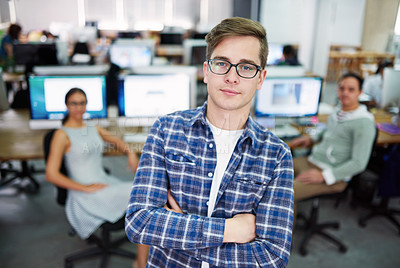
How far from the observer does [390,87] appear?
3.52m

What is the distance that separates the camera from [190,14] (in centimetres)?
1113

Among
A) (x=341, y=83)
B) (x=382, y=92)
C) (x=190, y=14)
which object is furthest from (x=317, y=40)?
(x=190, y=14)

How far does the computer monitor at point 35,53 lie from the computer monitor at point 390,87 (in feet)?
14.3

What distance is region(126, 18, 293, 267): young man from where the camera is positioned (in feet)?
3.64

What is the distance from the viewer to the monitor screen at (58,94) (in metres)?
2.61

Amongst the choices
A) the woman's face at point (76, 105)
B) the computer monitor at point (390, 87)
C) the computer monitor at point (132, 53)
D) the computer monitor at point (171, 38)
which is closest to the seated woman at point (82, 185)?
A: the woman's face at point (76, 105)

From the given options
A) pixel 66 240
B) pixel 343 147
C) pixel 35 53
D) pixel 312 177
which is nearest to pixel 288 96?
pixel 343 147

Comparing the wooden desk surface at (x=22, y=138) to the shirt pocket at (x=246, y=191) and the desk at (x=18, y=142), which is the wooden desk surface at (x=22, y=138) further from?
the shirt pocket at (x=246, y=191)

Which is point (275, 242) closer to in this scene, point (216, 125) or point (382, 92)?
point (216, 125)

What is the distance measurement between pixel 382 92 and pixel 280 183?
2989 mm

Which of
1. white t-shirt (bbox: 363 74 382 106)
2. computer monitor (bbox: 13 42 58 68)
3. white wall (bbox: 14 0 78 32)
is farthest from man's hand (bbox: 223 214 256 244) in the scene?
white wall (bbox: 14 0 78 32)

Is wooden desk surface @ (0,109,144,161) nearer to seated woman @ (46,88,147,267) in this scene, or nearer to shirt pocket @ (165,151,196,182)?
seated woman @ (46,88,147,267)

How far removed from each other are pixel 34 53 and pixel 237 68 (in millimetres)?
5296

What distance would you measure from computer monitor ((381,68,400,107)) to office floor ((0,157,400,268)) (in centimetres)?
125
